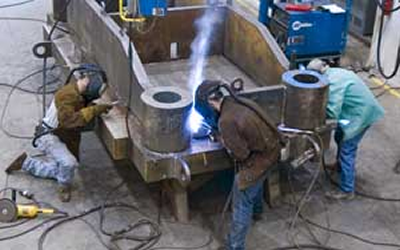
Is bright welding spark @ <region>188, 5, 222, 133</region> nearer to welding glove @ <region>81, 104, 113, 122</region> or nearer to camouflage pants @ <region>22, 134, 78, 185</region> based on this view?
welding glove @ <region>81, 104, 113, 122</region>

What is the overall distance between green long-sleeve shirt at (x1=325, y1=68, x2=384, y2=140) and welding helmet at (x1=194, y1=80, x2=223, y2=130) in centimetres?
90

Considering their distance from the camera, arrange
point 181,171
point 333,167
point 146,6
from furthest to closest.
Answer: point 333,167
point 146,6
point 181,171

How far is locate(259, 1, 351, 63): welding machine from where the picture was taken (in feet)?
23.5

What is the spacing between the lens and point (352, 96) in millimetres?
5137

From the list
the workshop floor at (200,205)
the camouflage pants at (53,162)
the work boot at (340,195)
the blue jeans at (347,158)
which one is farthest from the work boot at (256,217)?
the camouflage pants at (53,162)

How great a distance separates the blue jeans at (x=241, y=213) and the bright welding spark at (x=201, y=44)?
1.56 m

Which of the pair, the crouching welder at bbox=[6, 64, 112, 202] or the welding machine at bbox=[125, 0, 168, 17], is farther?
the crouching welder at bbox=[6, 64, 112, 202]

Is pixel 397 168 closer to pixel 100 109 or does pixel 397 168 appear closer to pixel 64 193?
pixel 100 109

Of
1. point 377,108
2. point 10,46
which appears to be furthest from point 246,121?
point 10,46

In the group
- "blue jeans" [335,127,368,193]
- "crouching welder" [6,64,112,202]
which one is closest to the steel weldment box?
"blue jeans" [335,127,368,193]

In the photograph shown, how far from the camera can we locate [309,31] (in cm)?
726

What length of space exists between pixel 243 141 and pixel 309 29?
3310 millimetres

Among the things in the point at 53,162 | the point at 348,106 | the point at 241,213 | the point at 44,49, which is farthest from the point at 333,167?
the point at 44,49

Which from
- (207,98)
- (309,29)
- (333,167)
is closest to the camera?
(207,98)
